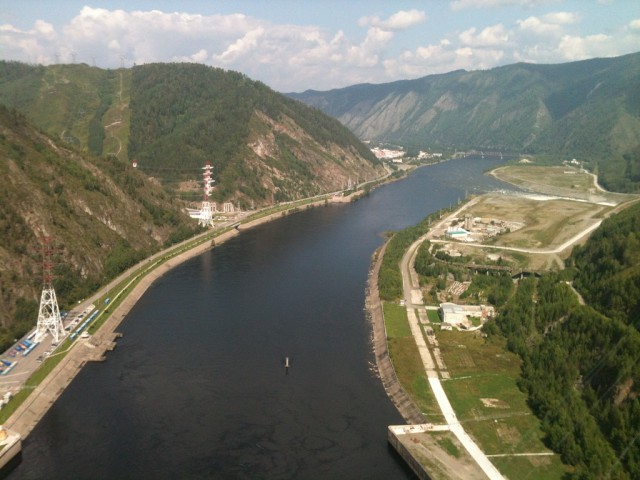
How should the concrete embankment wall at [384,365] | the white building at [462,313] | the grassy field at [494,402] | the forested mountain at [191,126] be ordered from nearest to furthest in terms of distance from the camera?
the grassy field at [494,402] < the concrete embankment wall at [384,365] < the white building at [462,313] < the forested mountain at [191,126]

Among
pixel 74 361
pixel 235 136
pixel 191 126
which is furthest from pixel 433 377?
pixel 191 126

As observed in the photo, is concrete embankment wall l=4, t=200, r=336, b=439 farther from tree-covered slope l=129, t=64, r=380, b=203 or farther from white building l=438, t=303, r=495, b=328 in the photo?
tree-covered slope l=129, t=64, r=380, b=203

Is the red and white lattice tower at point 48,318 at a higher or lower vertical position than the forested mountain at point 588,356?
higher

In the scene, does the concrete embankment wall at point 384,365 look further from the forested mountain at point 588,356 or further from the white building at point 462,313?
the forested mountain at point 588,356

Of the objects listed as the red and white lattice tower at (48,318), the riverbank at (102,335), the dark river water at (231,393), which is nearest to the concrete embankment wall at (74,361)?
the riverbank at (102,335)

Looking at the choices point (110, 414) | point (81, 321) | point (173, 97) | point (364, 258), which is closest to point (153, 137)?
point (173, 97)

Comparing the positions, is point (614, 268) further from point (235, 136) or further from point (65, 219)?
point (235, 136)
